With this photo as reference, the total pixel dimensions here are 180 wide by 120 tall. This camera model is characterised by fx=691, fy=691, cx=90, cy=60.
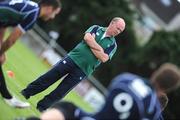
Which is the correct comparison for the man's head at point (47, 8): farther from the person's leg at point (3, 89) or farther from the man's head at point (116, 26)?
the person's leg at point (3, 89)

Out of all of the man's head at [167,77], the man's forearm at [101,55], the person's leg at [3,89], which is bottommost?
the man's forearm at [101,55]

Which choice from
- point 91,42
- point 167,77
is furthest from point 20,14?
point 167,77

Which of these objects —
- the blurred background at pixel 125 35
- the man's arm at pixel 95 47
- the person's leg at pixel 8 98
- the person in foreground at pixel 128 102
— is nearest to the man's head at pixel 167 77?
the person in foreground at pixel 128 102

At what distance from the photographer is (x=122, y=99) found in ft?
21.2

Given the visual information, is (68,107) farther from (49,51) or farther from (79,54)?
(49,51)

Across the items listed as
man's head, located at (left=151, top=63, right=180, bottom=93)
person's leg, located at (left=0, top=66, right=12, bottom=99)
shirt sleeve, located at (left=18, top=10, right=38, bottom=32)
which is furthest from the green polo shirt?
man's head, located at (left=151, top=63, right=180, bottom=93)

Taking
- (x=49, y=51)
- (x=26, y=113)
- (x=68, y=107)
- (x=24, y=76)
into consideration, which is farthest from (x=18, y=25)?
(x=49, y=51)

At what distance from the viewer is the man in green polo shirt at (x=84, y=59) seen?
9500 millimetres

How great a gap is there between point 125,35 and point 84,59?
752 inches

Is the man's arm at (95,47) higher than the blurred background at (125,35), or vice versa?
the man's arm at (95,47)

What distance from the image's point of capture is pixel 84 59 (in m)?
9.63

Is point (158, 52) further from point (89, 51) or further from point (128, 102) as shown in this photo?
point (128, 102)

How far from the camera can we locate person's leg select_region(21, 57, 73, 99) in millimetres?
9695

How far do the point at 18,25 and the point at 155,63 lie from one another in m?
18.2
